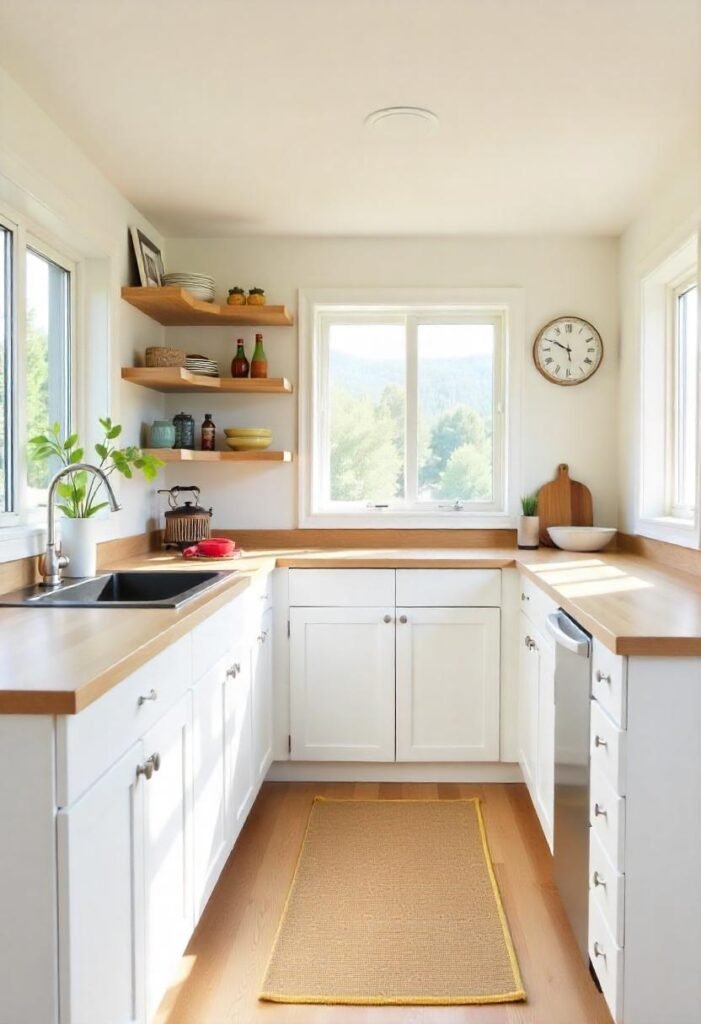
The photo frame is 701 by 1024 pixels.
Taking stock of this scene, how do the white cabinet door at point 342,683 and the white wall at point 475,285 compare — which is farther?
the white wall at point 475,285

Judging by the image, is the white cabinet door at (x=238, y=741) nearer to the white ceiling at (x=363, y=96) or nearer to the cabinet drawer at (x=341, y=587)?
the cabinet drawer at (x=341, y=587)

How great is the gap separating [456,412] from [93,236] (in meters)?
1.79

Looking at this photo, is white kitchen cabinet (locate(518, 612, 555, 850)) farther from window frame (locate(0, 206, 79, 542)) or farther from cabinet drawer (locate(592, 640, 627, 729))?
window frame (locate(0, 206, 79, 542))

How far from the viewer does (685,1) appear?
186 centimetres

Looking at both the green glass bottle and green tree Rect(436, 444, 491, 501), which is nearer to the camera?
the green glass bottle

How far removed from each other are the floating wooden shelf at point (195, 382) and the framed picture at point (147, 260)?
1.21 feet

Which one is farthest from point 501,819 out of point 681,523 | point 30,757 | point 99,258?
point 99,258

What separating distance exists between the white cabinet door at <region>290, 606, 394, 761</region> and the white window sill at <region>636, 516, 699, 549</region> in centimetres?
109

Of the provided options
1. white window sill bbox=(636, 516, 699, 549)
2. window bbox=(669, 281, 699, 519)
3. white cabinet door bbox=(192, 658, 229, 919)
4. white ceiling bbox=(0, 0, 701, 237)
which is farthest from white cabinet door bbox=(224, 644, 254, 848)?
window bbox=(669, 281, 699, 519)

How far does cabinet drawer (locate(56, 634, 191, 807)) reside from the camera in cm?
125

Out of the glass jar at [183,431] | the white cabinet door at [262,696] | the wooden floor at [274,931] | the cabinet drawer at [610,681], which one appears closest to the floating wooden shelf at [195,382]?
the glass jar at [183,431]

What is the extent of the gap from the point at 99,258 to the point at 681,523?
2.36 metres

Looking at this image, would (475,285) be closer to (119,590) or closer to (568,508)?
(568,508)

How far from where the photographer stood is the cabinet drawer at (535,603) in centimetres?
257
